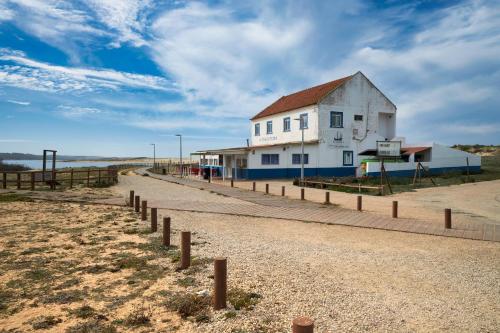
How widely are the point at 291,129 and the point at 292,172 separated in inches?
229

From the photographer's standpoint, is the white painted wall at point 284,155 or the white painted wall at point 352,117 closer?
the white painted wall at point 284,155

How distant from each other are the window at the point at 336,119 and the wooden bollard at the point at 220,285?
31.3m

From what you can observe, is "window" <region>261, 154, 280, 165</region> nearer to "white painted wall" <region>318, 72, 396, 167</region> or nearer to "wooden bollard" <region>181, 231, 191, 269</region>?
"white painted wall" <region>318, 72, 396, 167</region>

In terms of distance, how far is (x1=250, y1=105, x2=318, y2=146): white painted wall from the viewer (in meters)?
35.0

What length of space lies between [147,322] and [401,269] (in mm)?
5258

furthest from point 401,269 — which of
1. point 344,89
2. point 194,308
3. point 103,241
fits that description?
point 344,89

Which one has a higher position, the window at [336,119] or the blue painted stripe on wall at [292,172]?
the window at [336,119]

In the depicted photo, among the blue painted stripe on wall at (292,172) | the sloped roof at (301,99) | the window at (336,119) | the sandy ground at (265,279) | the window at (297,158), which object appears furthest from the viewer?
the sloped roof at (301,99)

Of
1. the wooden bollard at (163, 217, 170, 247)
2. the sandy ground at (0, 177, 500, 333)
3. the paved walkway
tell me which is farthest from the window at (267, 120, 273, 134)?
the wooden bollard at (163, 217, 170, 247)

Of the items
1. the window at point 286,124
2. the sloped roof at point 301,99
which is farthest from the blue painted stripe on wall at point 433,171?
the window at point 286,124

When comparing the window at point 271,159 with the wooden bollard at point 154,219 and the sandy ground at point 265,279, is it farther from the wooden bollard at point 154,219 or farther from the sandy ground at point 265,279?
the wooden bollard at point 154,219

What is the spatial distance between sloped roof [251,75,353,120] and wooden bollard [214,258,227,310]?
30890 millimetres

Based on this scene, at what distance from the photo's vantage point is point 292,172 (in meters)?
35.1

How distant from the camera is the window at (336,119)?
35.2 metres
